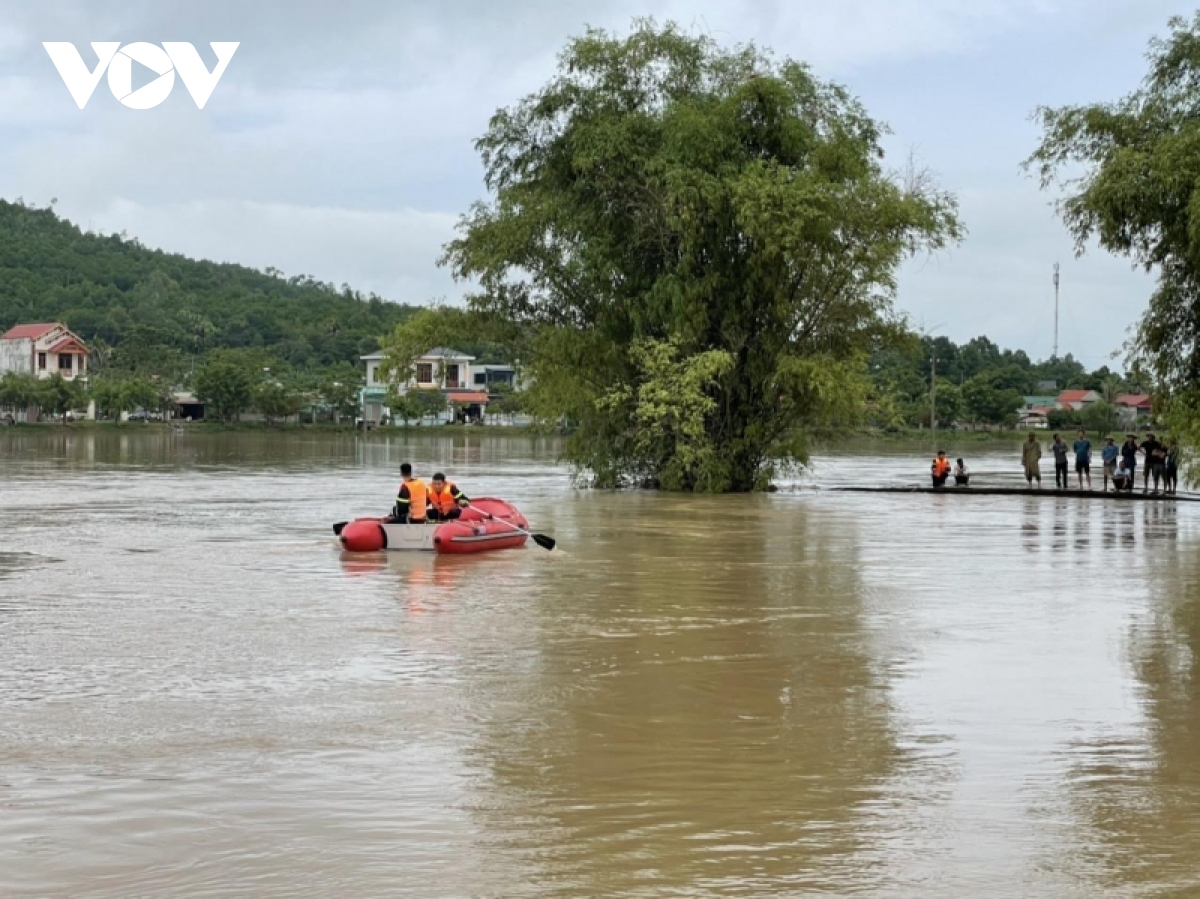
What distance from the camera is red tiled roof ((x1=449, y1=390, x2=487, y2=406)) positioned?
125125 millimetres

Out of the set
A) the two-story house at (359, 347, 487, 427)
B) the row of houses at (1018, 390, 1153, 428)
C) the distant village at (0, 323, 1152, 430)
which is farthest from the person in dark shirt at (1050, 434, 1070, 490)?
the two-story house at (359, 347, 487, 427)

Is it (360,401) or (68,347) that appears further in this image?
(68,347)

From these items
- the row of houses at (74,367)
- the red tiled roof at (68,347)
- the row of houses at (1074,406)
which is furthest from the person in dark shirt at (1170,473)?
the red tiled roof at (68,347)

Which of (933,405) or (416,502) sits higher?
(933,405)

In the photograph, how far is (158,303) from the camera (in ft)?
498

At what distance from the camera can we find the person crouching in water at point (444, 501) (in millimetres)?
22703

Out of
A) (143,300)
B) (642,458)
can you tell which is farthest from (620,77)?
(143,300)

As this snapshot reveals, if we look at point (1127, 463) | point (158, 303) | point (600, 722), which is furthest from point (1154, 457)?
point (158, 303)

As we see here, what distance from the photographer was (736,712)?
11117mm

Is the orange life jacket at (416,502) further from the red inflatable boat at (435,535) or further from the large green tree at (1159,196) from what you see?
the large green tree at (1159,196)

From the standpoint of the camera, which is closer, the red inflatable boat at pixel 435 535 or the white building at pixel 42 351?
the red inflatable boat at pixel 435 535

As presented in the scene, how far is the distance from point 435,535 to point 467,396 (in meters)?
105

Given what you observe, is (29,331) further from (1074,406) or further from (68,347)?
(1074,406)

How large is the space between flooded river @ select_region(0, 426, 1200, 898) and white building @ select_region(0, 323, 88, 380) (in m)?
101
